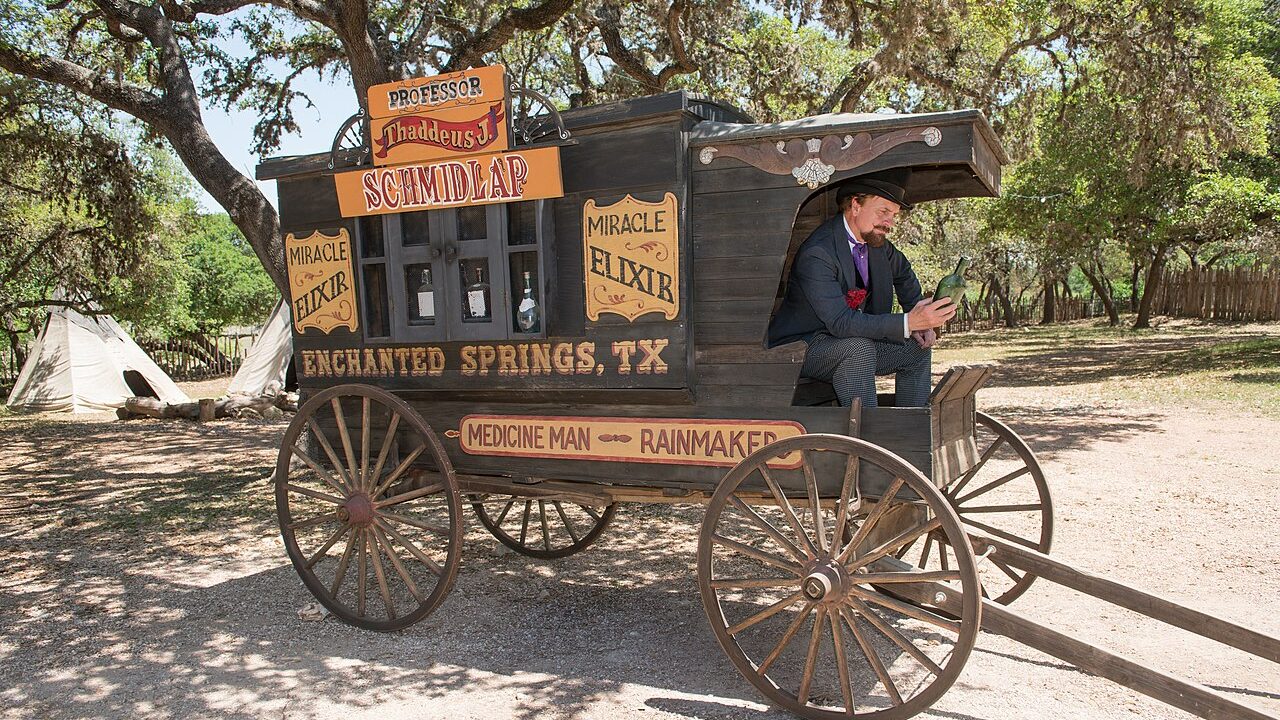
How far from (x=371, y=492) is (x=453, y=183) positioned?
1624 millimetres

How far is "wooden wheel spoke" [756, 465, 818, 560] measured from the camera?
352 cm

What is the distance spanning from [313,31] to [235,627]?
10491mm

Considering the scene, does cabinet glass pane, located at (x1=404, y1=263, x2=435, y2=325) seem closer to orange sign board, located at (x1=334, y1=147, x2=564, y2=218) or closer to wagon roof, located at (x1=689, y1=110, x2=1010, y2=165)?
orange sign board, located at (x1=334, y1=147, x2=564, y2=218)

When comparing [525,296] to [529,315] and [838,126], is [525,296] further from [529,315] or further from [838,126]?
[838,126]

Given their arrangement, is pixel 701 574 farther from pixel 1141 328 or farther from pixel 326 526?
pixel 1141 328

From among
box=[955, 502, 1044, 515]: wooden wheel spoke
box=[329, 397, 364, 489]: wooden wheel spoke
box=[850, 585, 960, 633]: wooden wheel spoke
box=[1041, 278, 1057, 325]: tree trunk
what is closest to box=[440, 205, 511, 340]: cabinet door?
box=[329, 397, 364, 489]: wooden wheel spoke

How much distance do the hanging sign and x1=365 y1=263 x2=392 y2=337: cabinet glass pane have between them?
639 millimetres

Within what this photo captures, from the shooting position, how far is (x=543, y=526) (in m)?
5.82

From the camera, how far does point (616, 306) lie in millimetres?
4148

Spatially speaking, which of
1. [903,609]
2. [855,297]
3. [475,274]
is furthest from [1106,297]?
[903,609]

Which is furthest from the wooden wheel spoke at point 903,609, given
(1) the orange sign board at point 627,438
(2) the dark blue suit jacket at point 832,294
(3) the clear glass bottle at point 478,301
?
(3) the clear glass bottle at point 478,301

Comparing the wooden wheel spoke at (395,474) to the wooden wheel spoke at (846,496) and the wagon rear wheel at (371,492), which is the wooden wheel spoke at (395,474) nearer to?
the wagon rear wheel at (371,492)

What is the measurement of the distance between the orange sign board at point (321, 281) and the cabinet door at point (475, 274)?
69 cm

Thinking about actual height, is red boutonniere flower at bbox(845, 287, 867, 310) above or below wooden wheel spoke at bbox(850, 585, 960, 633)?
above
